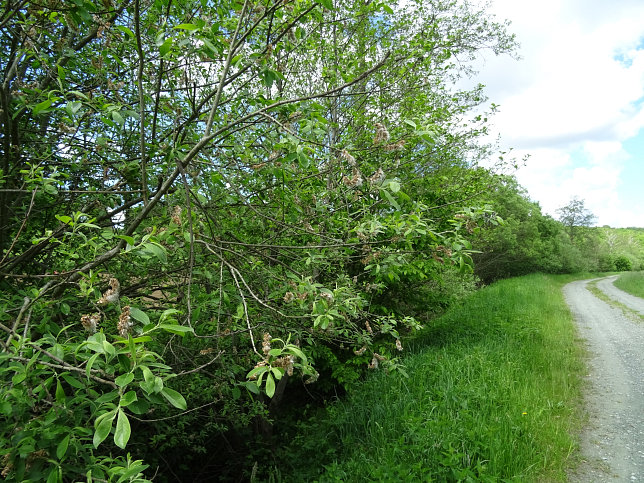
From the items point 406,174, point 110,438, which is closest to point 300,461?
point 110,438

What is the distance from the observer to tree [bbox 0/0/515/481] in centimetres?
154

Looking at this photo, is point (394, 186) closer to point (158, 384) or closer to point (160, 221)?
point (158, 384)

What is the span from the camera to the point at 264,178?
365 cm

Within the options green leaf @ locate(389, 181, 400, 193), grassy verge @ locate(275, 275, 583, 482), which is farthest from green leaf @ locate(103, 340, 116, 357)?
grassy verge @ locate(275, 275, 583, 482)

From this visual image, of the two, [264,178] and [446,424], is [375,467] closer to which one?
[446,424]

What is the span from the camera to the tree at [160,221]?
60.5 inches

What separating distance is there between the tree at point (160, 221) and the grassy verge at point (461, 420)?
130 centimetres

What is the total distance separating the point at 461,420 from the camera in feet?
14.2

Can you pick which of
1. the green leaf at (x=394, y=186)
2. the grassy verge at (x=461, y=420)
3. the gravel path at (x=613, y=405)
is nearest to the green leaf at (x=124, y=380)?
the green leaf at (x=394, y=186)

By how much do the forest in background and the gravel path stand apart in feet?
8.56

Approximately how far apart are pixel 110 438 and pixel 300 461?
327 cm

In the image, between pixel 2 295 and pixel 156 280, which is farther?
pixel 156 280

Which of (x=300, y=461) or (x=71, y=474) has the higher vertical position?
(x=71, y=474)

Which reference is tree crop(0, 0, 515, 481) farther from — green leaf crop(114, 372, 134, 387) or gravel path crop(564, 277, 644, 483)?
gravel path crop(564, 277, 644, 483)
